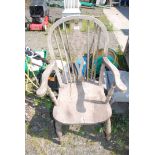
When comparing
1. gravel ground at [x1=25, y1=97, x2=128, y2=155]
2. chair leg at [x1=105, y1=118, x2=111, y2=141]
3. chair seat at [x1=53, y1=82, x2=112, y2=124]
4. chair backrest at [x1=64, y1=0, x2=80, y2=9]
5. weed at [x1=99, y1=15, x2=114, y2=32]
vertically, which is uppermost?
chair backrest at [x1=64, y1=0, x2=80, y2=9]

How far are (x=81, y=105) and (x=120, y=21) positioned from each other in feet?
16.6

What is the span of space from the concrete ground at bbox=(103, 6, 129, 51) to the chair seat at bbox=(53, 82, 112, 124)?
8.42 ft

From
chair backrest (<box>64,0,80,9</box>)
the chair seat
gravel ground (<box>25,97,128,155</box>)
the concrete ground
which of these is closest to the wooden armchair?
the chair seat

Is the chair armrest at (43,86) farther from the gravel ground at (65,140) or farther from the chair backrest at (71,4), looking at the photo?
the chair backrest at (71,4)

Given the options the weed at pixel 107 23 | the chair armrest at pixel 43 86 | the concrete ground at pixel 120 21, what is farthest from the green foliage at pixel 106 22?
the chair armrest at pixel 43 86

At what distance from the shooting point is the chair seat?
240 centimetres

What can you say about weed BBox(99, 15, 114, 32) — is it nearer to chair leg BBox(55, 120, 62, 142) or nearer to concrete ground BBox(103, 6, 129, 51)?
concrete ground BBox(103, 6, 129, 51)

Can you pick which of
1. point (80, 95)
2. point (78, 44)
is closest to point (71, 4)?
point (78, 44)

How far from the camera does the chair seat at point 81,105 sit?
2.40 metres
